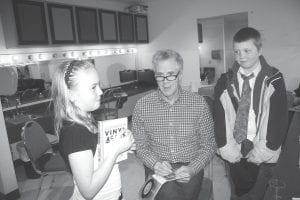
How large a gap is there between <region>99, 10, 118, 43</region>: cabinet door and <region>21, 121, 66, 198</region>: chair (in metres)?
2.80

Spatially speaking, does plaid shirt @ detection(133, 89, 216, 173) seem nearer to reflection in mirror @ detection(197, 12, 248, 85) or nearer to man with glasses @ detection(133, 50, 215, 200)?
man with glasses @ detection(133, 50, 215, 200)

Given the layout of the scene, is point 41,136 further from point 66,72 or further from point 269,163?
point 269,163

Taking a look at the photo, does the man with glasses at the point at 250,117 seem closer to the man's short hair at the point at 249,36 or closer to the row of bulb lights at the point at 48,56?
the man's short hair at the point at 249,36

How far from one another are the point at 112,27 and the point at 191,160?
4.01 m

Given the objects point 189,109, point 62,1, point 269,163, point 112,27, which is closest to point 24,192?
point 189,109

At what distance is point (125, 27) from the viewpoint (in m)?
5.32

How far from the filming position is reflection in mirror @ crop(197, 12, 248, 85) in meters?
5.03

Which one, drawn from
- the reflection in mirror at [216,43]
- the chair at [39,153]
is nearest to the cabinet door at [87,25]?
the reflection in mirror at [216,43]

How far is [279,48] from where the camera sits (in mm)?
4496

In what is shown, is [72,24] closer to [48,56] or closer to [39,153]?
[48,56]

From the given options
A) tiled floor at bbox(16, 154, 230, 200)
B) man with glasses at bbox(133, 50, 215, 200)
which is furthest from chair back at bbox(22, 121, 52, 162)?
man with glasses at bbox(133, 50, 215, 200)

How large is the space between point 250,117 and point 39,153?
2002 mm

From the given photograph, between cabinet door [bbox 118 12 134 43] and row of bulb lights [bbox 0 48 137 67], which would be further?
cabinet door [bbox 118 12 134 43]

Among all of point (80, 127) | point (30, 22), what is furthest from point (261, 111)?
point (30, 22)
